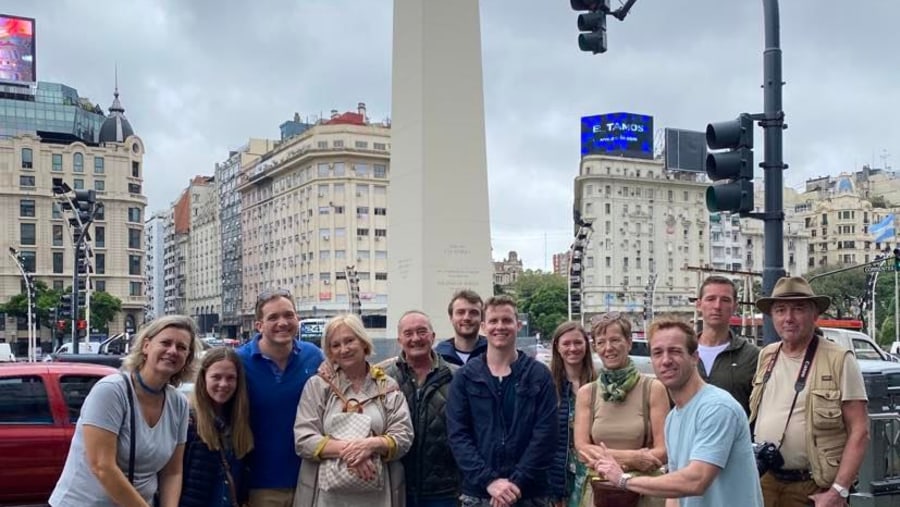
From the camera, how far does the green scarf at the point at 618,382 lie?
4.50m

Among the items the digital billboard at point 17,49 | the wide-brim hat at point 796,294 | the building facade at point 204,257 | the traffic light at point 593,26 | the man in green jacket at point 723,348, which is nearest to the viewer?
the wide-brim hat at point 796,294

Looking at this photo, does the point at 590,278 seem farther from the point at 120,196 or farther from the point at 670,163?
the point at 120,196

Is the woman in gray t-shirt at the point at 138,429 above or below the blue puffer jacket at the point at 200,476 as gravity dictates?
above

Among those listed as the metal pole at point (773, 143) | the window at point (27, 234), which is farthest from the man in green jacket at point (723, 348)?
the window at point (27, 234)

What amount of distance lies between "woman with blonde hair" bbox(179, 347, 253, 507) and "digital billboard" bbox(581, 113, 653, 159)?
319ft

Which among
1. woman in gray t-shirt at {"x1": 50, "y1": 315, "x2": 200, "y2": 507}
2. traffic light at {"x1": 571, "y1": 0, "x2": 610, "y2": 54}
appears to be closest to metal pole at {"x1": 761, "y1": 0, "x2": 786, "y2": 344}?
traffic light at {"x1": 571, "y1": 0, "x2": 610, "y2": 54}

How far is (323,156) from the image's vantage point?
86.4 meters

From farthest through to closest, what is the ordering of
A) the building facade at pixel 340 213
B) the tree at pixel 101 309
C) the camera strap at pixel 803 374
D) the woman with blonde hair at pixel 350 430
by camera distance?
the building facade at pixel 340 213, the tree at pixel 101 309, the woman with blonde hair at pixel 350 430, the camera strap at pixel 803 374

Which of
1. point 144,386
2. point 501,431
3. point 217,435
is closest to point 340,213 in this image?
point 217,435

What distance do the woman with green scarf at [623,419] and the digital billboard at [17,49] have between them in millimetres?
99359

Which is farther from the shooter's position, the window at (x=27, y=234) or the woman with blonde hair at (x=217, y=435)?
the window at (x=27, y=234)

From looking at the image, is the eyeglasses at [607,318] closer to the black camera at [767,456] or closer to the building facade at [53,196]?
the black camera at [767,456]

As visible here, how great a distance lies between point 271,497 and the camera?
4.70 m

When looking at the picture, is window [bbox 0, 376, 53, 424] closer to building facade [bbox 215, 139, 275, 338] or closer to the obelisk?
the obelisk
